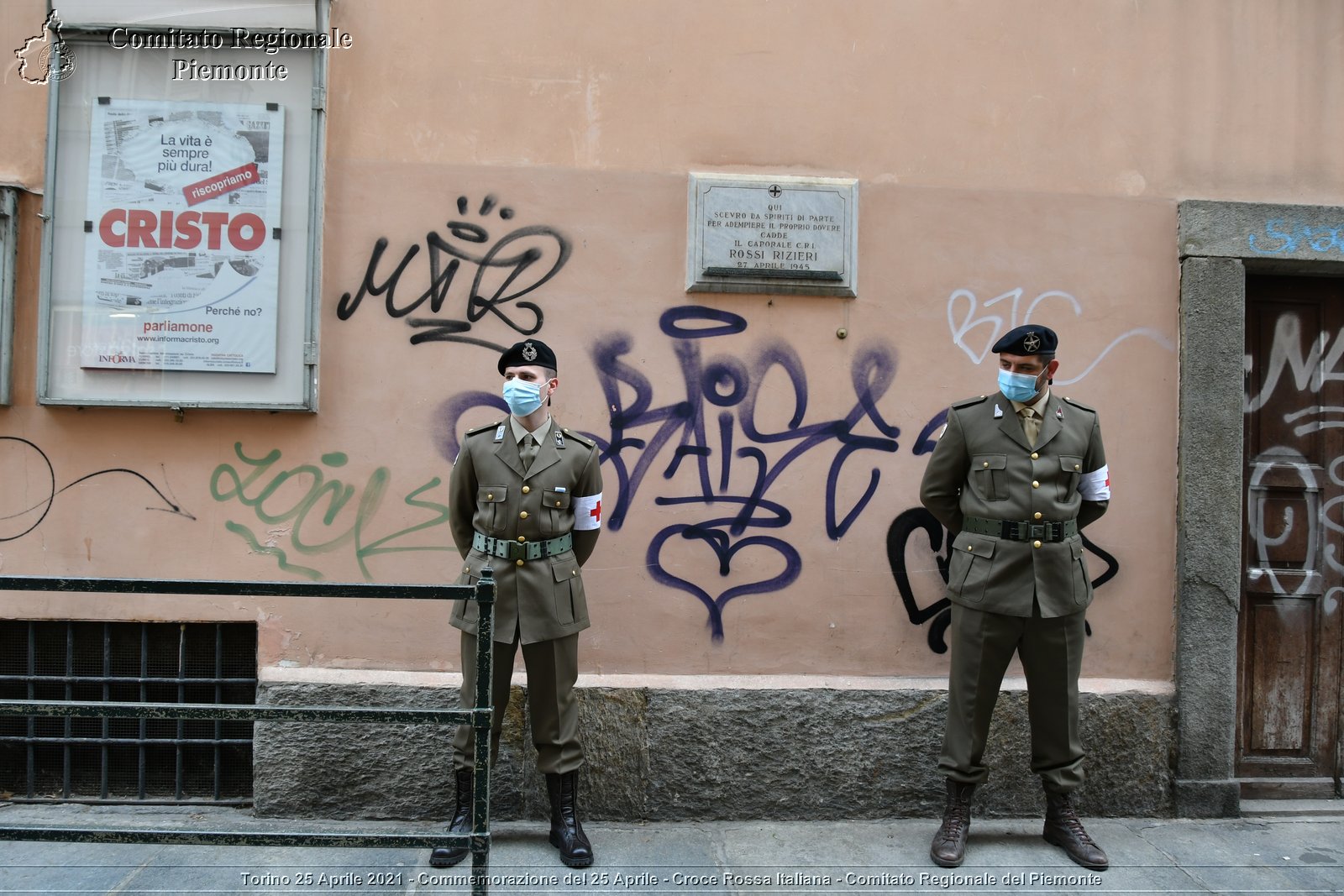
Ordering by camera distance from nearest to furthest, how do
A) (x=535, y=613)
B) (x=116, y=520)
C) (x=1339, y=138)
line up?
1. (x=535, y=613)
2. (x=116, y=520)
3. (x=1339, y=138)

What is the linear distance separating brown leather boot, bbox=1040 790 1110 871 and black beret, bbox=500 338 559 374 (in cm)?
254

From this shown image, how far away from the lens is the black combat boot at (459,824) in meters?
3.55


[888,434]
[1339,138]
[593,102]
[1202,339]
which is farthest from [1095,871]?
[593,102]

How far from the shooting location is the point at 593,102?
4.16m

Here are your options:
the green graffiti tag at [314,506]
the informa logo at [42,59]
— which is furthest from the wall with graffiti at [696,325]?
the informa logo at [42,59]

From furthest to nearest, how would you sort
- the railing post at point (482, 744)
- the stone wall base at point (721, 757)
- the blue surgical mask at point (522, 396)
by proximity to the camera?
the stone wall base at point (721, 757) < the blue surgical mask at point (522, 396) < the railing post at point (482, 744)

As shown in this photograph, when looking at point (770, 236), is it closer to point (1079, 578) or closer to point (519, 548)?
point (519, 548)

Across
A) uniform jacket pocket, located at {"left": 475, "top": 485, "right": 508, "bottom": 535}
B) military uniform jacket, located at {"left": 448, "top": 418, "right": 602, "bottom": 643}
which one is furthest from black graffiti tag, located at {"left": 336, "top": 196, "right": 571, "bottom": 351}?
uniform jacket pocket, located at {"left": 475, "top": 485, "right": 508, "bottom": 535}

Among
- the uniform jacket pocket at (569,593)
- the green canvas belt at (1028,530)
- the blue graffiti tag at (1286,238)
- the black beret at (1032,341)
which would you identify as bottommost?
the uniform jacket pocket at (569,593)

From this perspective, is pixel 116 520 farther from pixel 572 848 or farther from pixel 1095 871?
pixel 1095 871

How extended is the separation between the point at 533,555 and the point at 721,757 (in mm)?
1242

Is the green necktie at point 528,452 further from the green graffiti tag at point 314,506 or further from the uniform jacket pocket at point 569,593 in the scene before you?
the green graffiti tag at point 314,506

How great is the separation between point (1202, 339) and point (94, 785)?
5032 millimetres

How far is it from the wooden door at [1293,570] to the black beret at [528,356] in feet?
10.3
